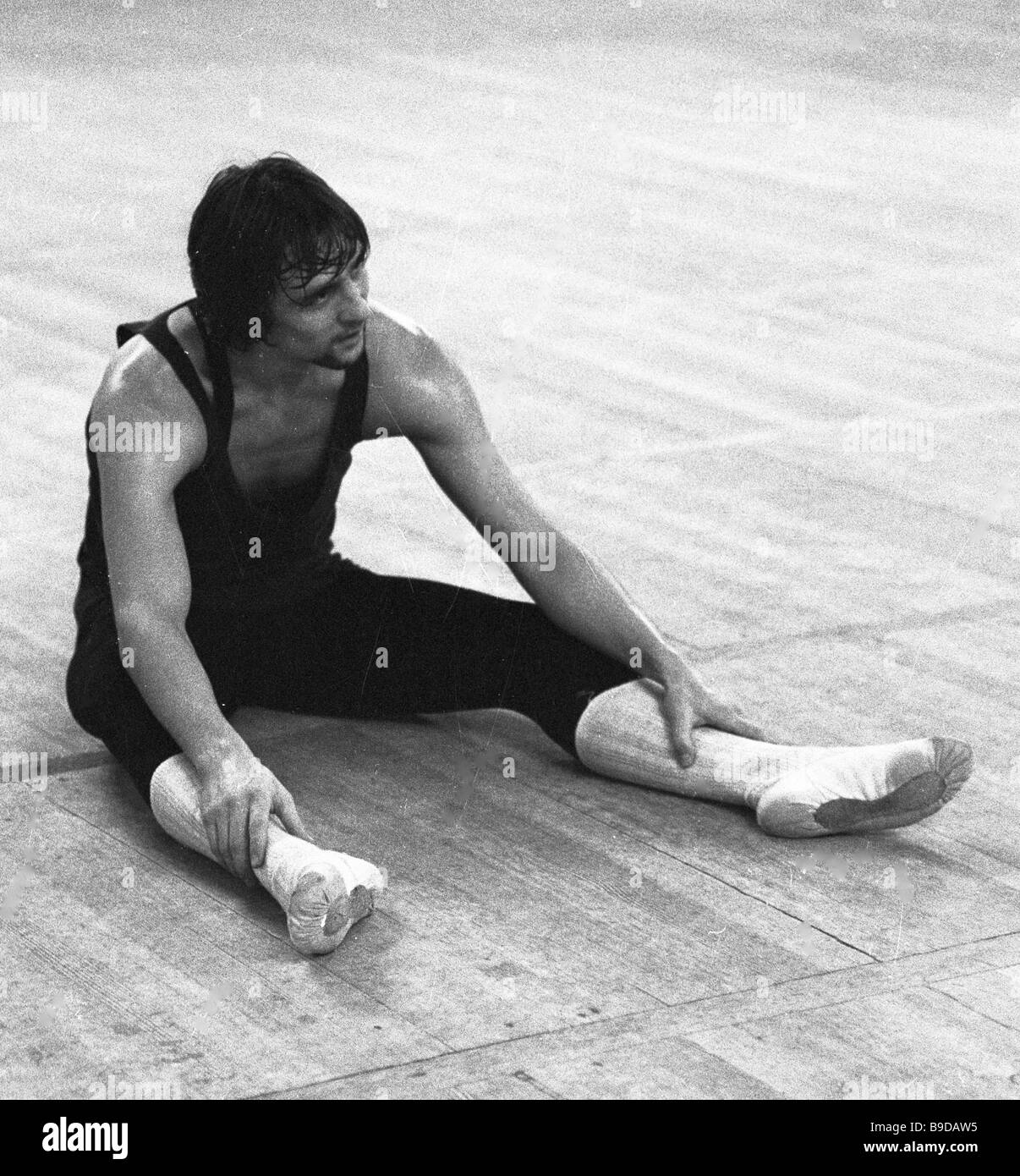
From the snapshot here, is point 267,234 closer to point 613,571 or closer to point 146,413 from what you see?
point 146,413

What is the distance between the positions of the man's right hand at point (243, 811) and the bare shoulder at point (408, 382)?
63 centimetres

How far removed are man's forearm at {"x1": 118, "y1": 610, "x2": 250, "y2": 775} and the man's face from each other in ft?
1.40

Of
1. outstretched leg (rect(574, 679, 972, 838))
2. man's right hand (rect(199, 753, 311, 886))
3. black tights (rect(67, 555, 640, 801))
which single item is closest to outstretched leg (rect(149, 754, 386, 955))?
man's right hand (rect(199, 753, 311, 886))

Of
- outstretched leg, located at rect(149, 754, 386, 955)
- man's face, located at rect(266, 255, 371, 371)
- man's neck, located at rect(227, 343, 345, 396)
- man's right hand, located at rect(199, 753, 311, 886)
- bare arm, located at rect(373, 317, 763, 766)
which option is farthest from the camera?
bare arm, located at rect(373, 317, 763, 766)

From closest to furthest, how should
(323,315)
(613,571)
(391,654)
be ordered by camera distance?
(323,315) → (391,654) → (613,571)

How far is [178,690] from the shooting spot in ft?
10.1

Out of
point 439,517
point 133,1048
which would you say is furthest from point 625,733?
point 439,517

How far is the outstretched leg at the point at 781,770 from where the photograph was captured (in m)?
3.13

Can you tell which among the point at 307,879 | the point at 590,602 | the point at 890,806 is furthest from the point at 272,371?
the point at 890,806

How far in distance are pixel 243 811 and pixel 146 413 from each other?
1.95ft

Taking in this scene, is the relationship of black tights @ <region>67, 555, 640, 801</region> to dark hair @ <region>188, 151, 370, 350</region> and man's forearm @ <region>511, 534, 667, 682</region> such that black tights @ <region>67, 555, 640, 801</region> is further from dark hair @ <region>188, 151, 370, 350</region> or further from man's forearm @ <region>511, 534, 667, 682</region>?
dark hair @ <region>188, 151, 370, 350</region>

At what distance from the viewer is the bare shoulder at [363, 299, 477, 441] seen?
3383mm

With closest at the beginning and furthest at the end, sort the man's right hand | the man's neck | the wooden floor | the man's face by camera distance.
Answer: the wooden floor
the man's right hand
the man's face
the man's neck

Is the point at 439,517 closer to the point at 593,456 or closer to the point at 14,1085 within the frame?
the point at 593,456
